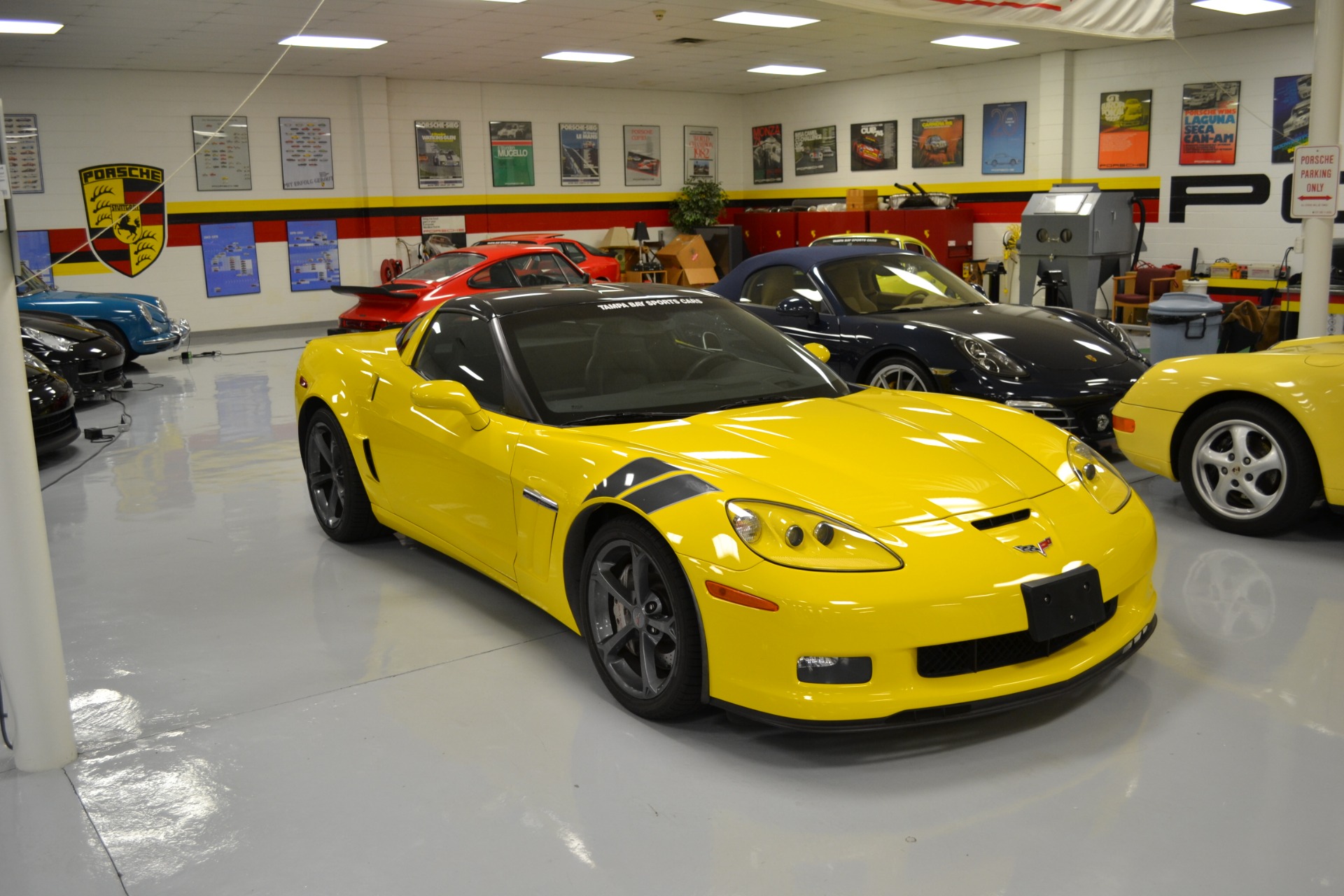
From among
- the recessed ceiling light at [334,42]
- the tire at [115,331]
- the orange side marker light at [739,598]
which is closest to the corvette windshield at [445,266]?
the tire at [115,331]

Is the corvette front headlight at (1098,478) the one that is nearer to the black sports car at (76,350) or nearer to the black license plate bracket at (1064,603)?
the black license plate bracket at (1064,603)

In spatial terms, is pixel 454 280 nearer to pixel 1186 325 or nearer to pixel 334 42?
pixel 334 42

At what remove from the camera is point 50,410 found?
6.63 metres

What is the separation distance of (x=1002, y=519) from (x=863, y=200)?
14.4 meters

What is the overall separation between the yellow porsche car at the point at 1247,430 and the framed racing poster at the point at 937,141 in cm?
1242

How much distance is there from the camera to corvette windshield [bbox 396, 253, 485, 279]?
11430 millimetres

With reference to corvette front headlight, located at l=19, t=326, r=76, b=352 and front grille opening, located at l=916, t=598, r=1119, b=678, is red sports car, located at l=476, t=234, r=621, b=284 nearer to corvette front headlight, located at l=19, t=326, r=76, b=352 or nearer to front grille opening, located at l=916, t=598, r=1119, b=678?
corvette front headlight, located at l=19, t=326, r=76, b=352

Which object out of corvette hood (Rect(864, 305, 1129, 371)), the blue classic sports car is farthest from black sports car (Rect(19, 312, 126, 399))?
corvette hood (Rect(864, 305, 1129, 371))

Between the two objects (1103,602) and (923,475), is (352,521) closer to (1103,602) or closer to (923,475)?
(923,475)

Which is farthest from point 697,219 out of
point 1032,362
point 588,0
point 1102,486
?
point 1102,486

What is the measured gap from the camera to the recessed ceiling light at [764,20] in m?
11.9

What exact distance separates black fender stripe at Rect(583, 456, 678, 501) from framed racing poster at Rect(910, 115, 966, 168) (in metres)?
14.9

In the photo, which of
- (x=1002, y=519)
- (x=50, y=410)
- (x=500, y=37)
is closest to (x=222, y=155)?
(x=500, y=37)

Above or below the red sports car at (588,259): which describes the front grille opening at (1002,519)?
below
